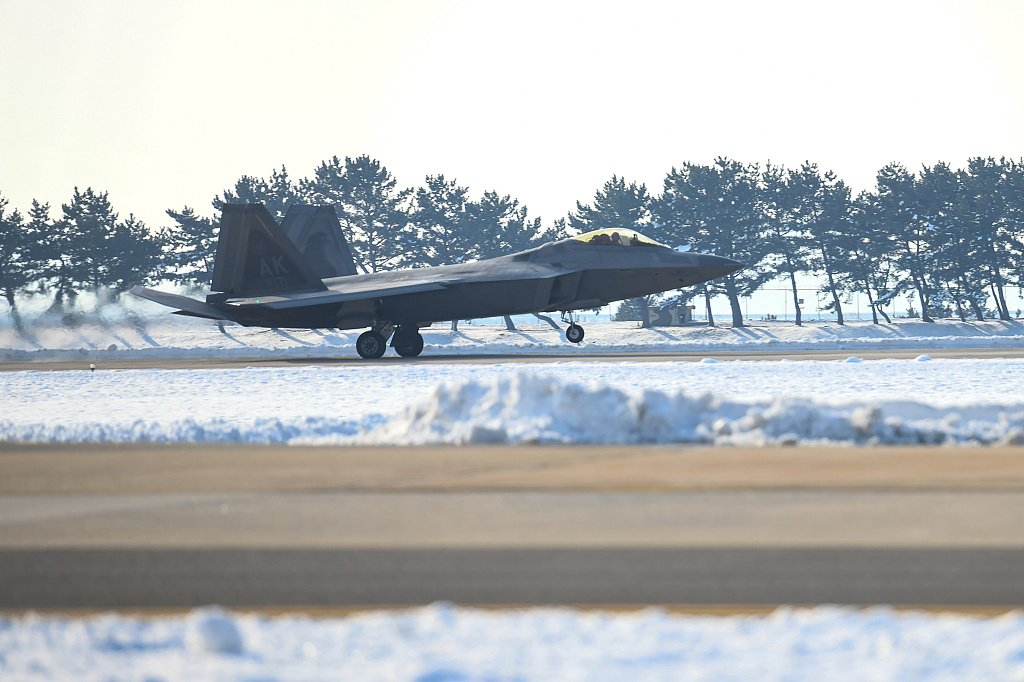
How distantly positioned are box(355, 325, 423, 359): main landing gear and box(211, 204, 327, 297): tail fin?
2629 millimetres

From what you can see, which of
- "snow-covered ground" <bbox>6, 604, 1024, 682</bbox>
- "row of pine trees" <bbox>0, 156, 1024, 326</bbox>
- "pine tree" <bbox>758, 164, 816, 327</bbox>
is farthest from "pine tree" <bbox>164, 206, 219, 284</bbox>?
"snow-covered ground" <bbox>6, 604, 1024, 682</bbox>

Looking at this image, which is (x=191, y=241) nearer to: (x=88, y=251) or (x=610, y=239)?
(x=88, y=251)

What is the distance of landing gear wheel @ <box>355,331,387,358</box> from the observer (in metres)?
32.2

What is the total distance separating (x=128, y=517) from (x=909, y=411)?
8622 mm

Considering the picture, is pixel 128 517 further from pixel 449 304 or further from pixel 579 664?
pixel 449 304

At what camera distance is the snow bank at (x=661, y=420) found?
12188 mm

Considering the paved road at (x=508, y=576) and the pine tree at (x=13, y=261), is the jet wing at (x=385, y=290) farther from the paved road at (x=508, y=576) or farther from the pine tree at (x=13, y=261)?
the pine tree at (x=13, y=261)

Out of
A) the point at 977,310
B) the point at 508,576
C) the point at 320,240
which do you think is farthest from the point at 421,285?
the point at 977,310

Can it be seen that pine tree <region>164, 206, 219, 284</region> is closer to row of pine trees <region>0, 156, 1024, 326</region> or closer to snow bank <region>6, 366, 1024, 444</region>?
row of pine trees <region>0, 156, 1024, 326</region>

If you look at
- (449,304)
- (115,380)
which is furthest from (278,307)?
(115,380)

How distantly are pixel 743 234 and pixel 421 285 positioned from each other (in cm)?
4626

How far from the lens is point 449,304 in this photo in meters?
32.6

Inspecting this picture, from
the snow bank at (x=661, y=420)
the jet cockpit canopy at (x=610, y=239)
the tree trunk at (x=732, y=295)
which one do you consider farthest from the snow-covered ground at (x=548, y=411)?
the tree trunk at (x=732, y=295)

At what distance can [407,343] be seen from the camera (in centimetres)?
3350
